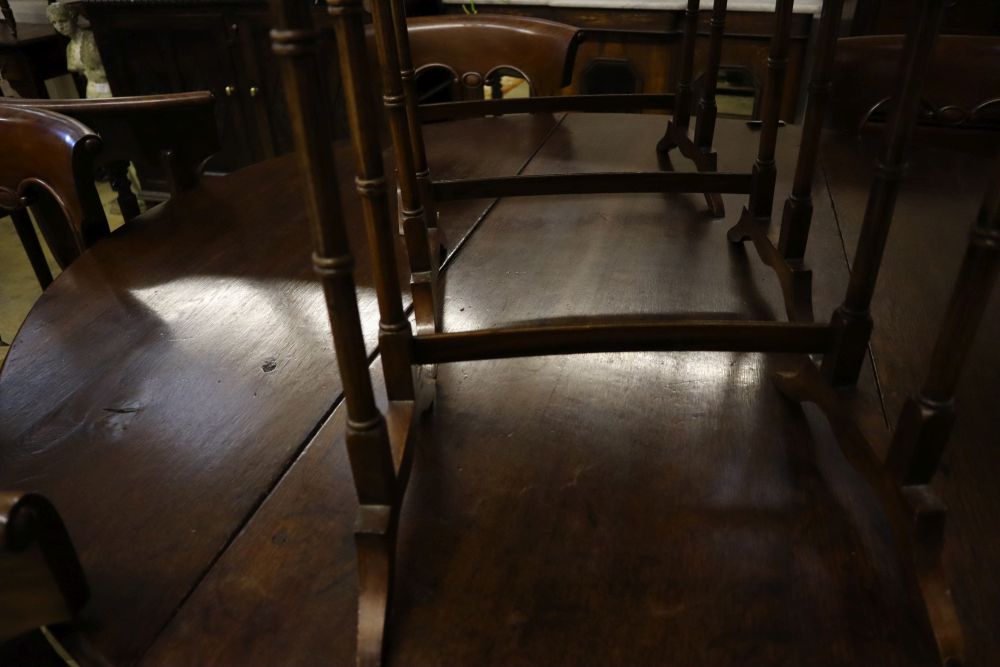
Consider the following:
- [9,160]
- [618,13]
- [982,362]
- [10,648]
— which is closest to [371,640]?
[10,648]

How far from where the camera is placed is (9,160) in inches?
41.1

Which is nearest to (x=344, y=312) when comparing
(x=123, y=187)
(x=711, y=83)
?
(x=123, y=187)

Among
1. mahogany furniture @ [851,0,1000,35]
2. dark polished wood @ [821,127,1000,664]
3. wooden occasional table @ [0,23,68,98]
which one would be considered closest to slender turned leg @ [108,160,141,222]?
dark polished wood @ [821,127,1000,664]

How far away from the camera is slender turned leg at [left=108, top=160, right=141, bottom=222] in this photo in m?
1.19

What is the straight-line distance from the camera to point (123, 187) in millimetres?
1194

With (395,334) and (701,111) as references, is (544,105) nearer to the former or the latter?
(701,111)

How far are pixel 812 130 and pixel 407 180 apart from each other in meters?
0.50

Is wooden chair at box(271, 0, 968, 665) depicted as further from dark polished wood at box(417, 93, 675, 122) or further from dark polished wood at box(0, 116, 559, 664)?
dark polished wood at box(417, 93, 675, 122)

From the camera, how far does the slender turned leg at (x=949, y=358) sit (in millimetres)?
507

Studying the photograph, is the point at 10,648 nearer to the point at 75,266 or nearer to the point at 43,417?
the point at 43,417

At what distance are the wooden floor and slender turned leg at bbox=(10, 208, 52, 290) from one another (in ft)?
2.42

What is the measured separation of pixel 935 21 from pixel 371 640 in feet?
2.01

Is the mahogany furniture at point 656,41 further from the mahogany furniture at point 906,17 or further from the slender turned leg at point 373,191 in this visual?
the slender turned leg at point 373,191

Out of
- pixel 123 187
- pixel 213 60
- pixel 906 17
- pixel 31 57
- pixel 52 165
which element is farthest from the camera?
pixel 31 57
